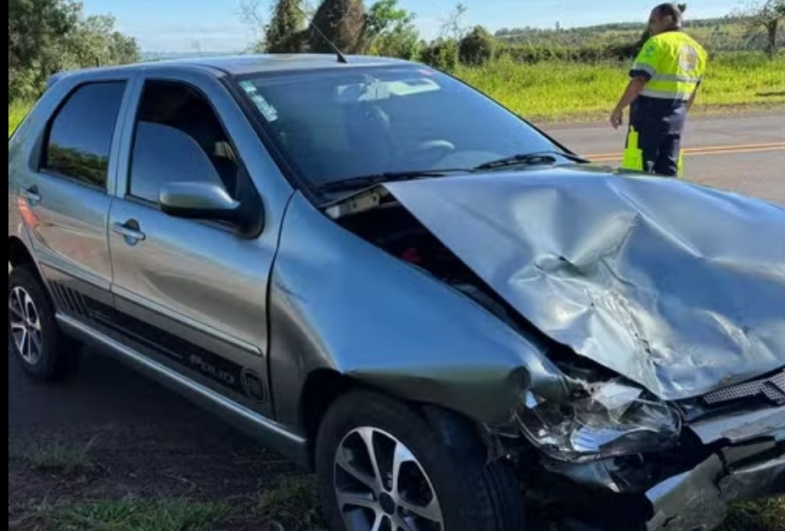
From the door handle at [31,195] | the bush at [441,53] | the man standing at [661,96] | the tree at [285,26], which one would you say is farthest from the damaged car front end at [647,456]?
the bush at [441,53]

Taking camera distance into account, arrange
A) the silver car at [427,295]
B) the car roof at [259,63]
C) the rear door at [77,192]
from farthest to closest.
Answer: the rear door at [77,192]
the car roof at [259,63]
the silver car at [427,295]

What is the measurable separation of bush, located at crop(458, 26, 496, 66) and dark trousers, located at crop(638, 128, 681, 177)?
2604cm

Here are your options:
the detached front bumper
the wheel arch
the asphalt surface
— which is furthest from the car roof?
the detached front bumper

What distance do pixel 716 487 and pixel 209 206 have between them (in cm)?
190

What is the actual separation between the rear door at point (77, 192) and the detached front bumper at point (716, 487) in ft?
8.87

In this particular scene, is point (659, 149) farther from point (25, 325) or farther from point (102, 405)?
point (25, 325)

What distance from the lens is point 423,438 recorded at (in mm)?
2715

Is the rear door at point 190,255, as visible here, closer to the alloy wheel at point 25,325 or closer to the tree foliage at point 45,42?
the alloy wheel at point 25,325

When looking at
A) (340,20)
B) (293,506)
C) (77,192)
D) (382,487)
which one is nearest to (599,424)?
(382,487)

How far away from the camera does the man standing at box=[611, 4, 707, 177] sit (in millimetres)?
7336

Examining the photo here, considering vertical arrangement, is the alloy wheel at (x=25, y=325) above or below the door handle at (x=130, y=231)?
below

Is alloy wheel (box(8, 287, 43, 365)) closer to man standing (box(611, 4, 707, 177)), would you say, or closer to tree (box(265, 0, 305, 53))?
man standing (box(611, 4, 707, 177))

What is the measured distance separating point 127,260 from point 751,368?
2.55 metres

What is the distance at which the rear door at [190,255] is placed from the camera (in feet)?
11.2
